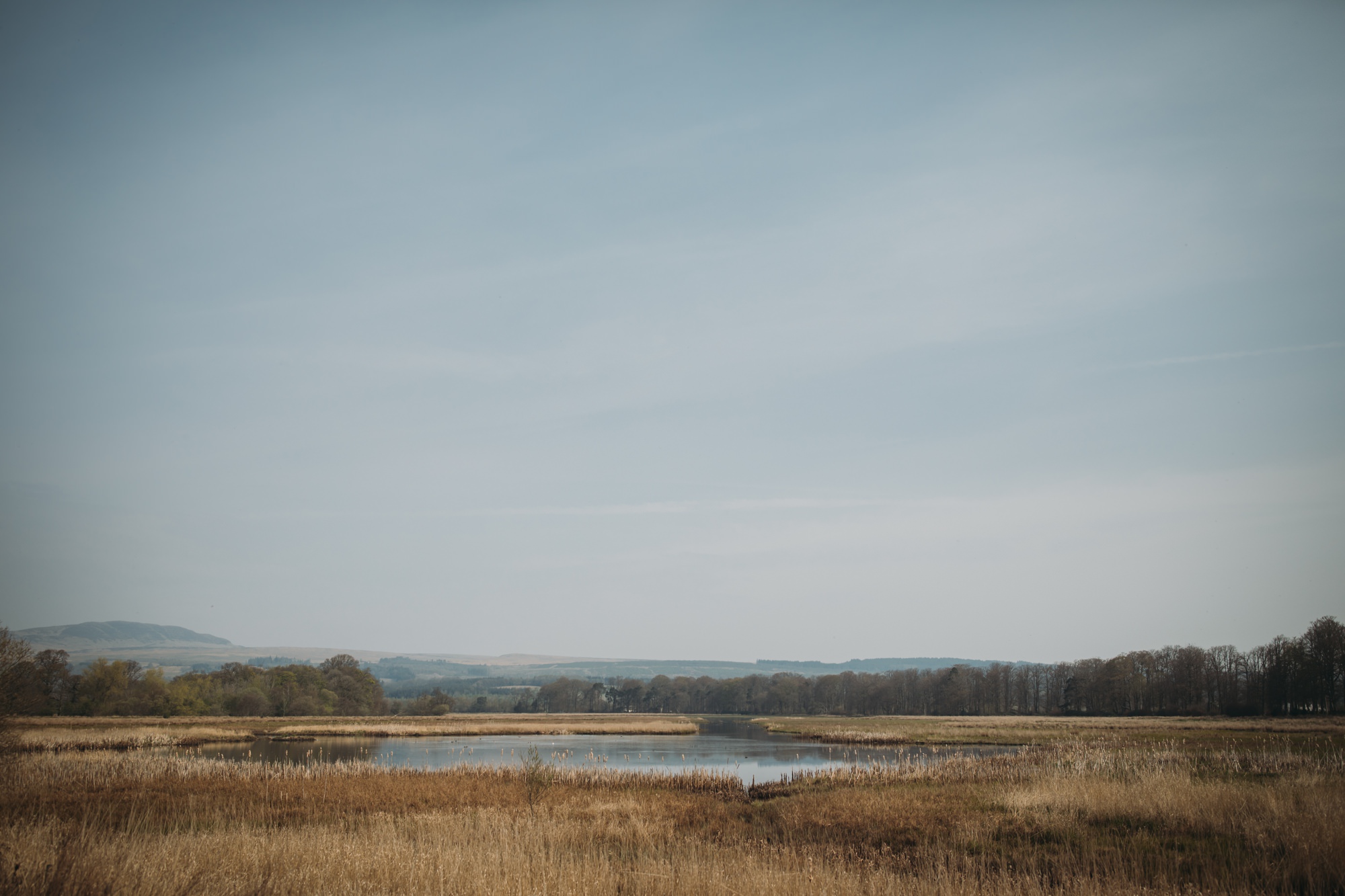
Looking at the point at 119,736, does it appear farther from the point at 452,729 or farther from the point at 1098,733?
the point at 1098,733

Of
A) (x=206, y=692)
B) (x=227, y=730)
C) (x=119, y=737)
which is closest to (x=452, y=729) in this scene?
(x=227, y=730)

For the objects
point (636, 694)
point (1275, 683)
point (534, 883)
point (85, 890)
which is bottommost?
point (636, 694)

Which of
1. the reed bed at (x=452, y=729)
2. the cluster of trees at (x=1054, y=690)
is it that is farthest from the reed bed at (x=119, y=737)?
the cluster of trees at (x=1054, y=690)

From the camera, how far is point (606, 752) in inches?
1908

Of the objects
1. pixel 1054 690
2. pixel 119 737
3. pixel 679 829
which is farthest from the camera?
Answer: pixel 1054 690

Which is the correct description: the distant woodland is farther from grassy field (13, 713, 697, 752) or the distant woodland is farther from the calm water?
the calm water

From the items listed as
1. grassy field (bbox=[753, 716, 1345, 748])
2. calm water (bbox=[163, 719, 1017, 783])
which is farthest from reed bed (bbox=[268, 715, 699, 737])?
grassy field (bbox=[753, 716, 1345, 748])

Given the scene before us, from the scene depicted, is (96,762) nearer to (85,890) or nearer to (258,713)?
(85,890)

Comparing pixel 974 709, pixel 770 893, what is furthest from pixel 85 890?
pixel 974 709

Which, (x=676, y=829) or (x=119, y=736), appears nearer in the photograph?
(x=676, y=829)

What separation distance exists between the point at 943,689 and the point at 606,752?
96906 millimetres

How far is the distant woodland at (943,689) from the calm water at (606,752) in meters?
16.6

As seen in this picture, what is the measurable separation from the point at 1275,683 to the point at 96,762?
104 metres

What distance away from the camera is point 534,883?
9898mm
